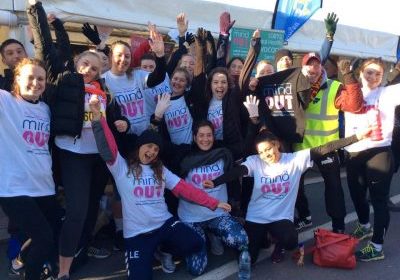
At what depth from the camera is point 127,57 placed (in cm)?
389

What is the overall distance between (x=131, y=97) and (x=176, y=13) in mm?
2621

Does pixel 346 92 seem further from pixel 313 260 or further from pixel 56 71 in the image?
pixel 56 71

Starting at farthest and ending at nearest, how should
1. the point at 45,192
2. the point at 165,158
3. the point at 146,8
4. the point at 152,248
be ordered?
the point at 146,8, the point at 165,158, the point at 152,248, the point at 45,192

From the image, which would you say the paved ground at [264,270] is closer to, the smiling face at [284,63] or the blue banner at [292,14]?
the smiling face at [284,63]

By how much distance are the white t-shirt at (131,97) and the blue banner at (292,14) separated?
4.50 meters

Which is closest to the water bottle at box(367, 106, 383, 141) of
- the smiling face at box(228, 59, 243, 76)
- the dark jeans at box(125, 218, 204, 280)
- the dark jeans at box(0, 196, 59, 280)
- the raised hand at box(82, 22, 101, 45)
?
the smiling face at box(228, 59, 243, 76)

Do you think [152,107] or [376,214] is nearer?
[376,214]

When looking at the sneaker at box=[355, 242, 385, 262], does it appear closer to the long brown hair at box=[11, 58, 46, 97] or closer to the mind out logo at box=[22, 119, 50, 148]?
the mind out logo at box=[22, 119, 50, 148]

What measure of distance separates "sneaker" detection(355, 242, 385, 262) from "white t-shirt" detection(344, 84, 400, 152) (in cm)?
89

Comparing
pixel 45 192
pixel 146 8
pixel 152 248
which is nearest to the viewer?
pixel 45 192

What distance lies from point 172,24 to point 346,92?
9.73 ft

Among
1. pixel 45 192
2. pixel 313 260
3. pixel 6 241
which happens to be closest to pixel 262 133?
pixel 313 260

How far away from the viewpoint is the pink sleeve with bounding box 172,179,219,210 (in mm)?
3777

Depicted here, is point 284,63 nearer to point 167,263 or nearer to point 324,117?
point 324,117
